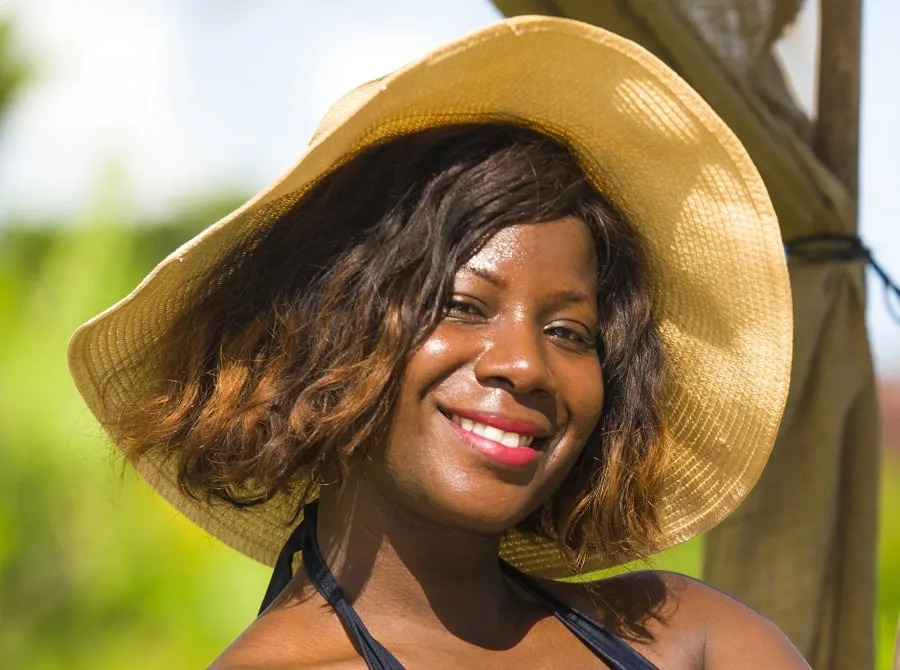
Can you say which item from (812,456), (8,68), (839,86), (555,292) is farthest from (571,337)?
(8,68)

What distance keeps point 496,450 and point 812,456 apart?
830 millimetres

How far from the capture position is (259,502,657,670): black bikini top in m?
1.56

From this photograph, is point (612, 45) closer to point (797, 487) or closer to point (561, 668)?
point (561, 668)

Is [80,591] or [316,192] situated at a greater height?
[316,192]

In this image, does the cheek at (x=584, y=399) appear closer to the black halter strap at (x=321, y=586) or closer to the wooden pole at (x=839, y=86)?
the black halter strap at (x=321, y=586)

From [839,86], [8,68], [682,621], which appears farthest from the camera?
[8,68]

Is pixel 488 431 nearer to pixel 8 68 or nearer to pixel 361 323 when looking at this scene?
pixel 361 323

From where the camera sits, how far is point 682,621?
5.73 ft

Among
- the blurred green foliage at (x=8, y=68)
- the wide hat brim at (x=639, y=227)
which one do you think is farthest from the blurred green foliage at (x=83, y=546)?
the wide hat brim at (x=639, y=227)

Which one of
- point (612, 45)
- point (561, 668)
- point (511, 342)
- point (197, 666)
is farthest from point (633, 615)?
point (197, 666)

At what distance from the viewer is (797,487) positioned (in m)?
2.14

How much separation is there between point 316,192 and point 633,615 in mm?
707

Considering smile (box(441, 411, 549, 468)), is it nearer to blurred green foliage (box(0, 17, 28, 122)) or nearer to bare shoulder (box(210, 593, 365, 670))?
bare shoulder (box(210, 593, 365, 670))

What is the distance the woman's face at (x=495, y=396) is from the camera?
4.88ft
